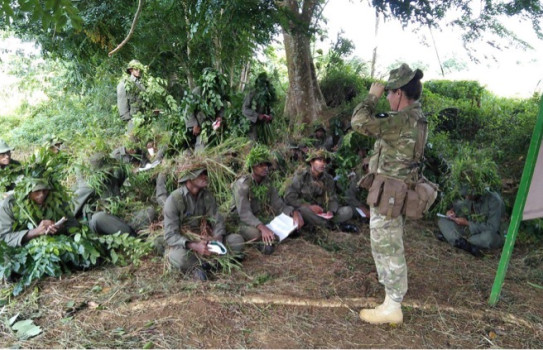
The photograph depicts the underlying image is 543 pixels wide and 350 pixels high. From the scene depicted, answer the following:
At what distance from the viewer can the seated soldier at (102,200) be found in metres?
4.63

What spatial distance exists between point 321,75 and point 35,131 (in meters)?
8.70

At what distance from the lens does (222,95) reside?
634 cm

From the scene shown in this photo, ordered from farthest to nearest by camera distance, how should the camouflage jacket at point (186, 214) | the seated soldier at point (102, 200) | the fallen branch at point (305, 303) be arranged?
1. the seated soldier at point (102, 200)
2. the camouflage jacket at point (186, 214)
3. the fallen branch at point (305, 303)

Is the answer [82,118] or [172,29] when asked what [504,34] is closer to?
[172,29]

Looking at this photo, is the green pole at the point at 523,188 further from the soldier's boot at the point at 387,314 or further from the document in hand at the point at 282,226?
the document in hand at the point at 282,226

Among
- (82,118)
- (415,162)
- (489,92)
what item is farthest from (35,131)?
(489,92)

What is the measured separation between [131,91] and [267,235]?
433 centimetres

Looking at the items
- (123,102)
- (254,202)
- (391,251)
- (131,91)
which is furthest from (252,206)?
(123,102)

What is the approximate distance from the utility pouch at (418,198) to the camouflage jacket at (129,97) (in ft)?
18.8

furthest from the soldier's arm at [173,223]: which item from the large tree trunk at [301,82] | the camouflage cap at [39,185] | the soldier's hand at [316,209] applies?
the large tree trunk at [301,82]

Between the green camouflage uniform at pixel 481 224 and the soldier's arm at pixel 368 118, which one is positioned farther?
the green camouflage uniform at pixel 481 224

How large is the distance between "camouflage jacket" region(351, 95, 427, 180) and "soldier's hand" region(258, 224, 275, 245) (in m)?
1.90

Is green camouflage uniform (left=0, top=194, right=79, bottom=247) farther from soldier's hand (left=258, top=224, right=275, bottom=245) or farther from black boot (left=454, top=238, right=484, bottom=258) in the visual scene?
black boot (left=454, top=238, right=484, bottom=258)

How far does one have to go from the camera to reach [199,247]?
399 cm
